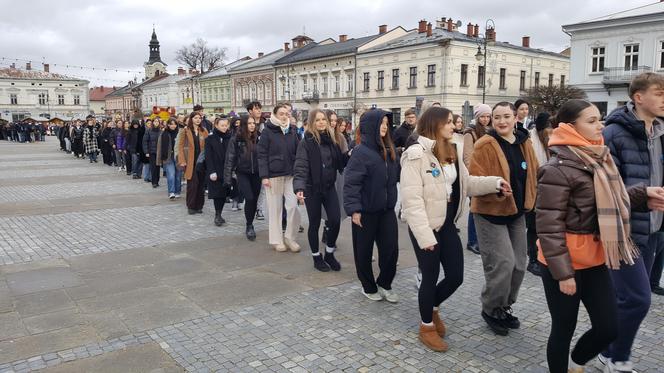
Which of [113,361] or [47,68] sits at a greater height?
[47,68]

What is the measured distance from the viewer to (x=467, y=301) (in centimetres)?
511

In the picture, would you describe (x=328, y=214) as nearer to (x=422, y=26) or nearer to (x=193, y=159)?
(x=193, y=159)

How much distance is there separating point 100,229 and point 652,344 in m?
7.58

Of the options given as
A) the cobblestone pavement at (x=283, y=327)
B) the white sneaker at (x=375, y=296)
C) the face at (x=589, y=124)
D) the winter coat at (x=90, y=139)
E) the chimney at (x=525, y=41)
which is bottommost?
the cobblestone pavement at (x=283, y=327)

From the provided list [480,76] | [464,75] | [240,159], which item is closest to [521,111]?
[240,159]

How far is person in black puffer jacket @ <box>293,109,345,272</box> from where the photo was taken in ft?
20.2

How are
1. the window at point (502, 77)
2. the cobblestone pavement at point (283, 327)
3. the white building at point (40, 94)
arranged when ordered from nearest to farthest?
the cobblestone pavement at point (283, 327) → the window at point (502, 77) → the white building at point (40, 94)

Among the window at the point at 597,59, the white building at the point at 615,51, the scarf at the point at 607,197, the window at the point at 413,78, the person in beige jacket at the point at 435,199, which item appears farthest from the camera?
the window at the point at 413,78

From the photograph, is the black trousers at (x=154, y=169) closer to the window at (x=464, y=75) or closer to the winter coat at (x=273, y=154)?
the winter coat at (x=273, y=154)

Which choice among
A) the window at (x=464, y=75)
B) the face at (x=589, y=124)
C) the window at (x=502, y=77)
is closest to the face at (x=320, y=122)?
the face at (x=589, y=124)

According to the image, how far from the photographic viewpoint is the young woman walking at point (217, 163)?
885 centimetres

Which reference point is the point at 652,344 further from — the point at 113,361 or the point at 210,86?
the point at 210,86

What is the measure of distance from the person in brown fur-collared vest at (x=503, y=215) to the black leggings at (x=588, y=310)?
97 centimetres

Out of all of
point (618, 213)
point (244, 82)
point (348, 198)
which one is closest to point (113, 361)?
point (348, 198)
